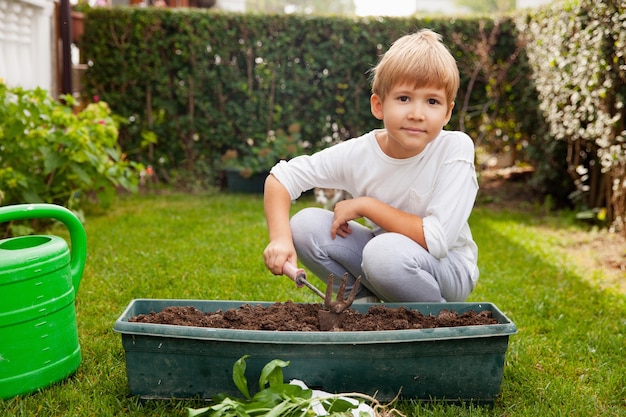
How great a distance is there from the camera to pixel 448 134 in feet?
7.09

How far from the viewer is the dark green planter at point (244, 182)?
5.72 m

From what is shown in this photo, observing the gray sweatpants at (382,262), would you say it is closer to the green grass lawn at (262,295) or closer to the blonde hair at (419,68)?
the green grass lawn at (262,295)

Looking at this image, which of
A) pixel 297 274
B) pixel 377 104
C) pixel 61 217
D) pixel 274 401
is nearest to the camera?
pixel 274 401

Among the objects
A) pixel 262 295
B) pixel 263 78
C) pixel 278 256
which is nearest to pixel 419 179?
pixel 278 256

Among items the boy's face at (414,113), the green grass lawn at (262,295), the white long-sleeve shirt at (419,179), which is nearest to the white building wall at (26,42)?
the green grass lawn at (262,295)

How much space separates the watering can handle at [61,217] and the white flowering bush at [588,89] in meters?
2.85

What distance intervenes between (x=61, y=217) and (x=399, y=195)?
1.06 m

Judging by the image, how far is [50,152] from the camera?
3799 mm

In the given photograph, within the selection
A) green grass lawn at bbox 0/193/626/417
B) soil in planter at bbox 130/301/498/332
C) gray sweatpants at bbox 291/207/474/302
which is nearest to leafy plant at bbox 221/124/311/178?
green grass lawn at bbox 0/193/626/417

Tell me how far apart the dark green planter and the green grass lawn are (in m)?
0.72

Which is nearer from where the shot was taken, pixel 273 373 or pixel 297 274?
pixel 273 373

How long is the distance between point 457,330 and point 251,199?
3892 mm

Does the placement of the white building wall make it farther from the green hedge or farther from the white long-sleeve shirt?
the white long-sleeve shirt

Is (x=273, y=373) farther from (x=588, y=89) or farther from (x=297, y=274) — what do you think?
(x=588, y=89)
